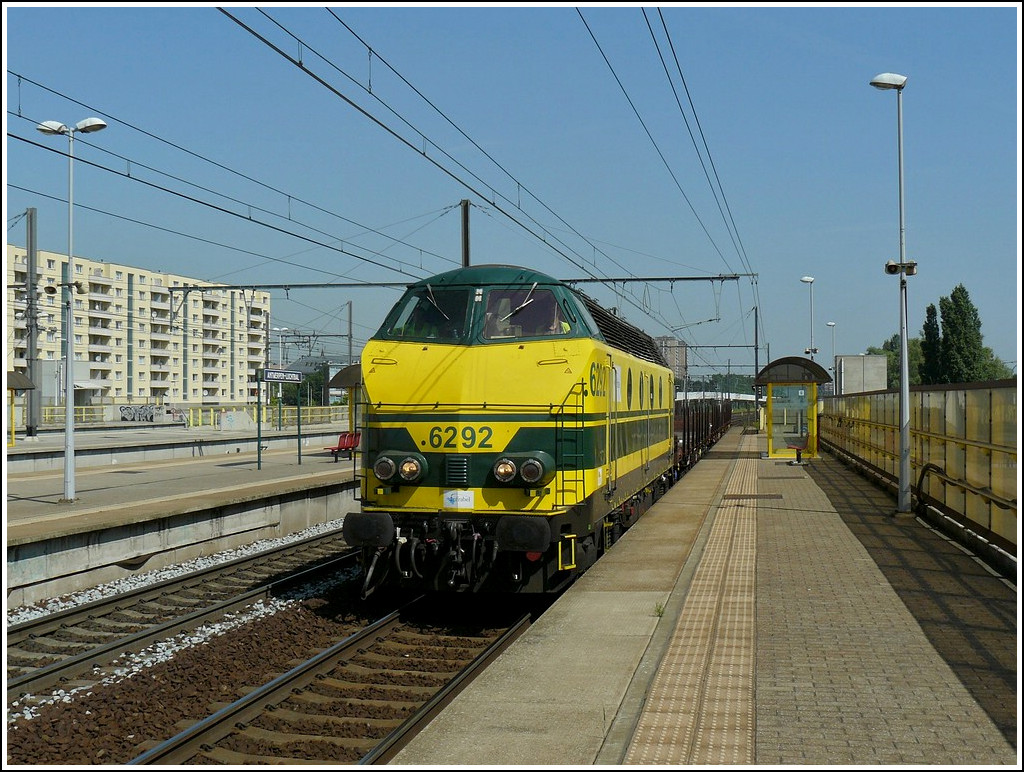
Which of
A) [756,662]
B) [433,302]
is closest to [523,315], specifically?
[433,302]

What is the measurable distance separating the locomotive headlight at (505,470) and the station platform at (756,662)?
4.87ft

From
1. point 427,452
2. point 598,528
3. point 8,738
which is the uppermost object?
point 427,452

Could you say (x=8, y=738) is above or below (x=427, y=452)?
below

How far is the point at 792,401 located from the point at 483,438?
75.2ft

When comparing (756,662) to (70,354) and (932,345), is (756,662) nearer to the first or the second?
(70,354)

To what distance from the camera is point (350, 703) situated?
25.5 ft

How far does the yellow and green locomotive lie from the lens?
9945 mm

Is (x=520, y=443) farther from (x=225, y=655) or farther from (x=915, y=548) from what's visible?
(x=915, y=548)

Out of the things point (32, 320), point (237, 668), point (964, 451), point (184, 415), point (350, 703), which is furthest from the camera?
point (184, 415)

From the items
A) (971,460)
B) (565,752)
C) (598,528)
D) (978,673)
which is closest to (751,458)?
(971,460)

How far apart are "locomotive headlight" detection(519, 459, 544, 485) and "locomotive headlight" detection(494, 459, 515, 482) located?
0.38ft

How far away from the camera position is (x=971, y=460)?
1392cm

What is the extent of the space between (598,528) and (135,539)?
7260 millimetres

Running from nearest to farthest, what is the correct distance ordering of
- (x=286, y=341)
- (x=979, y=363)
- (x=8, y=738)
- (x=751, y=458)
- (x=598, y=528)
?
(x=8, y=738), (x=598, y=528), (x=751, y=458), (x=286, y=341), (x=979, y=363)
